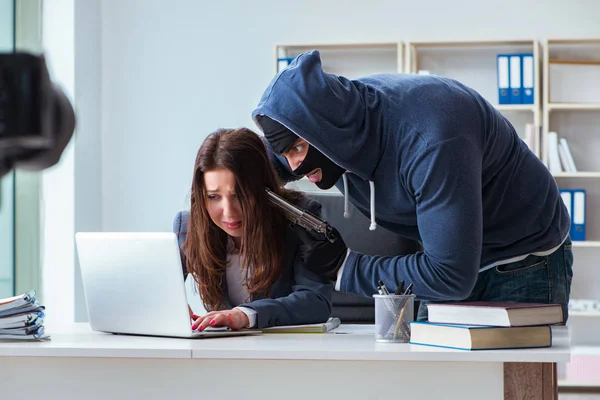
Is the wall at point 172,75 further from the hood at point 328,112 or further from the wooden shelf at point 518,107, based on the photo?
the hood at point 328,112

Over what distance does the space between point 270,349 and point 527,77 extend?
3.24 meters

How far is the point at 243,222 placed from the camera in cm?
181

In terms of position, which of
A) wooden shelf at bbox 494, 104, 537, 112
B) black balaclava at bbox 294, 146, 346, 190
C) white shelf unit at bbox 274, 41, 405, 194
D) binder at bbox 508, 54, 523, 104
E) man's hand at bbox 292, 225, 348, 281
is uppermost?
white shelf unit at bbox 274, 41, 405, 194

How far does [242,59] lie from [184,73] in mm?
357

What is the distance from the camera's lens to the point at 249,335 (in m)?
1.48

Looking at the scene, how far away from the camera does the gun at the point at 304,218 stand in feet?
4.81

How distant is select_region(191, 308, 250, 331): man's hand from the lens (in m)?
1.49

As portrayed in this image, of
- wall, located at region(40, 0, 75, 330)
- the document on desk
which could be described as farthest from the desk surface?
wall, located at region(40, 0, 75, 330)

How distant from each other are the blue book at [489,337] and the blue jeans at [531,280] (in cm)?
31

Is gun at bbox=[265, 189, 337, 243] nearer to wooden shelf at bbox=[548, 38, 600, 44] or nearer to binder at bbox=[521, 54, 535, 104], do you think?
binder at bbox=[521, 54, 535, 104]

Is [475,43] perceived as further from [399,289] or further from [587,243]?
[399,289]

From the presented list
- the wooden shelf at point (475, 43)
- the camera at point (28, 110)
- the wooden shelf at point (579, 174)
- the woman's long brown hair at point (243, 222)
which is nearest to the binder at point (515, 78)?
the wooden shelf at point (475, 43)

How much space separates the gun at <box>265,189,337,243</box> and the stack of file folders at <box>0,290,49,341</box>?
0.56 meters

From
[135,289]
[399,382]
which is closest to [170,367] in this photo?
[135,289]
